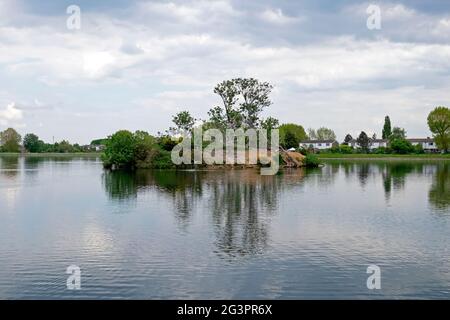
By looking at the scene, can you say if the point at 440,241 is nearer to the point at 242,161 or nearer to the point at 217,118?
the point at 242,161

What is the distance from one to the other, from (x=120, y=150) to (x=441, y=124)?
233 feet

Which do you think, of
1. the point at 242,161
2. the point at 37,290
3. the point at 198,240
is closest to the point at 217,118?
the point at 242,161

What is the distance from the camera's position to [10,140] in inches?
6289

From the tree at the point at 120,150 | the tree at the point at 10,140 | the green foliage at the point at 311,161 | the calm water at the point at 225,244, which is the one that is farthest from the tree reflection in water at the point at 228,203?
the tree at the point at 10,140

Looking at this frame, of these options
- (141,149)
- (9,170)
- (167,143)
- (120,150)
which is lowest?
(9,170)

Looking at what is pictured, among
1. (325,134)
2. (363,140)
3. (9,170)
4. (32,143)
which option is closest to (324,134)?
(325,134)

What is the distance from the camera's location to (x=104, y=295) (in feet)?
41.5

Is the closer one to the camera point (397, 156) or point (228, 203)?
point (228, 203)

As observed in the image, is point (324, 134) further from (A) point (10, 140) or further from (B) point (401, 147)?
(A) point (10, 140)

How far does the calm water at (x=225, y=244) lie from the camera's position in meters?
13.2

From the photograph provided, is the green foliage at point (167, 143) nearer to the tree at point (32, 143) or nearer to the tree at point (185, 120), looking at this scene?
the tree at point (185, 120)

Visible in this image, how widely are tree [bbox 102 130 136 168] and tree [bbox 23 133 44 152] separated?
107531 millimetres

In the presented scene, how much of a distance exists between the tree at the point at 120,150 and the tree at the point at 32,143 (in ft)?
353

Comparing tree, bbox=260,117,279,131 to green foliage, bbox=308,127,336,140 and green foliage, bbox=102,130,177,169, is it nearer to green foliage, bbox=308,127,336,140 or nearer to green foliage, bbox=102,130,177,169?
Result: green foliage, bbox=102,130,177,169
